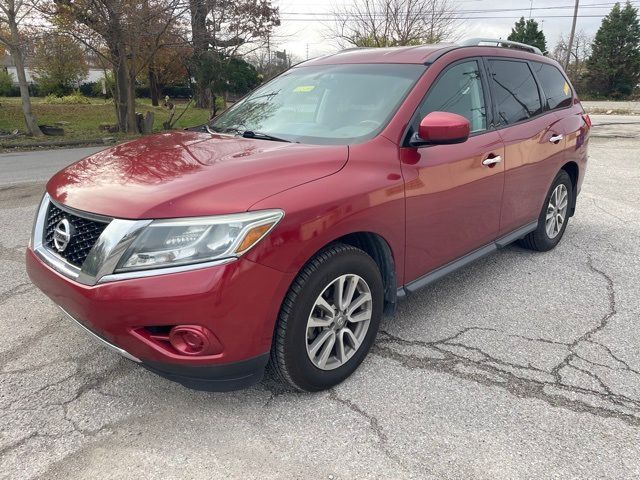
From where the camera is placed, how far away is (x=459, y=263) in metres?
3.50

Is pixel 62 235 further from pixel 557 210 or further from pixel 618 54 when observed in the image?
pixel 618 54

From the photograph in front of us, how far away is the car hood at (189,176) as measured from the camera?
2.20m

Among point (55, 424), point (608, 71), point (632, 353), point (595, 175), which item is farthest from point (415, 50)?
point (608, 71)

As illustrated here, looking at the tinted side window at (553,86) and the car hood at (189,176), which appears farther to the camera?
the tinted side window at (553,86)

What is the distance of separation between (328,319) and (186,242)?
0.87 metres

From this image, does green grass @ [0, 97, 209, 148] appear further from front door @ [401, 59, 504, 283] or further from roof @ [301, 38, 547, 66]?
front door @ [401, 59, 504, 283]

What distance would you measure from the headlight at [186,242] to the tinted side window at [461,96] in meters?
1.48

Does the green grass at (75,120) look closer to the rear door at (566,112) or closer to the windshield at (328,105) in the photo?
the windshield at (328,105)

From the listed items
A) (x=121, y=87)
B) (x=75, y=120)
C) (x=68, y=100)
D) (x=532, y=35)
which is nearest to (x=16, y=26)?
(x=121, y=87)

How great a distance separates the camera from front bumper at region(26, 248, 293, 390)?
2100 millimetres

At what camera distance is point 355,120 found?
310cm

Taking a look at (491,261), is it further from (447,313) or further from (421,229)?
(421,229)

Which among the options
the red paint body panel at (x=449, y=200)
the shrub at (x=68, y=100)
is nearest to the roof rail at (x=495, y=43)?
the red paint body panel at (x=449, y=200)

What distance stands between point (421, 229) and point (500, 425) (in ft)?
3.82
